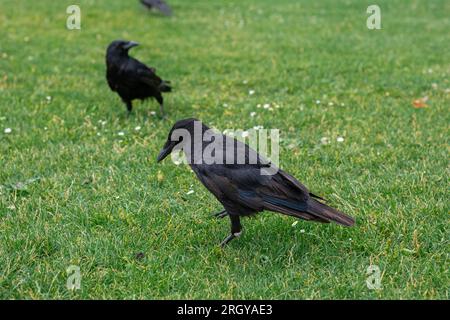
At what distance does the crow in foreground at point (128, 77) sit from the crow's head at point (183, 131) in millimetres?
3084

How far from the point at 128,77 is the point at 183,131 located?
320 cm

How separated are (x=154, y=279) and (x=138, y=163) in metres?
2.22

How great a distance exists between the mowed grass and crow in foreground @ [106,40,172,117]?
316mm

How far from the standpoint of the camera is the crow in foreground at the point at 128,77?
24.4 ft

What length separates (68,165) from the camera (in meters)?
5.93

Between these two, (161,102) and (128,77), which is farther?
(161,102)

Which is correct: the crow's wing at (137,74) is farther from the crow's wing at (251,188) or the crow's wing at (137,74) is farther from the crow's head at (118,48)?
the crow's wing at (251,188)

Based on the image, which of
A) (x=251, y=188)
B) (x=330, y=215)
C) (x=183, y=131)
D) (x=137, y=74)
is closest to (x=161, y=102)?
(x=137, y=74)

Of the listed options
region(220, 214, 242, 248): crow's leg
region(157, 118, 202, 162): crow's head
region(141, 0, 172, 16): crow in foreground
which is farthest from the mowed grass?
region(141, 0, 172, 16): crow in foreground

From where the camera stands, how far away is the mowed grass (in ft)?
13.0

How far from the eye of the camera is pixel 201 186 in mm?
5453

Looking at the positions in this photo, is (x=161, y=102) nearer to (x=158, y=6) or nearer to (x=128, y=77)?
(x=128, y=77)

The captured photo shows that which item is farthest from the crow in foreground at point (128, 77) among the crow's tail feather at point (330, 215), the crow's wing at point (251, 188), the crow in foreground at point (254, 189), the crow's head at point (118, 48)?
the crow's tail feather at point (330, 215)
